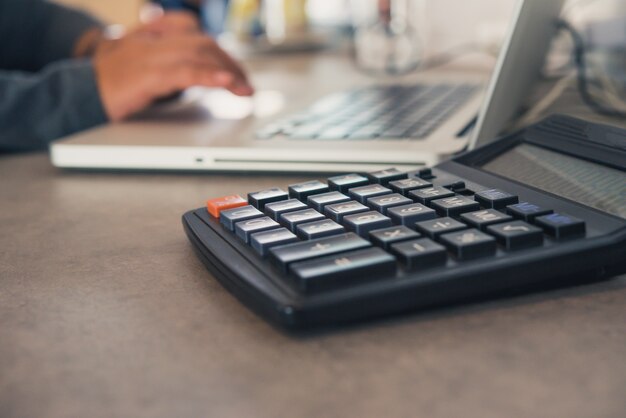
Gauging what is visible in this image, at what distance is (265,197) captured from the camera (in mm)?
414

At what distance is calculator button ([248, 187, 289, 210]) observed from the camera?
410mm

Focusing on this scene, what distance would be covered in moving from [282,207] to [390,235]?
0.25ft

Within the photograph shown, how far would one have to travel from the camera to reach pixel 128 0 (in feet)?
9.83

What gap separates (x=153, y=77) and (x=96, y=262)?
1.43ft

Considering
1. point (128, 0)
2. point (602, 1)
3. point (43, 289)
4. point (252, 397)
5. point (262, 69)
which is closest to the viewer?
point (252, 397)

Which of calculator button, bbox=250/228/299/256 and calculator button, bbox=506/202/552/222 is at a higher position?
calculator button, bbox=506/202/552/222

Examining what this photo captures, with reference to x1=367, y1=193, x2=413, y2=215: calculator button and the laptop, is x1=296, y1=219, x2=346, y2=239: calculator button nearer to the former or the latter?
x1=367, y1=193, x2=413, y2=215: calculator button

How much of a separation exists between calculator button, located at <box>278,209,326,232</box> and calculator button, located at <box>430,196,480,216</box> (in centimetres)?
6

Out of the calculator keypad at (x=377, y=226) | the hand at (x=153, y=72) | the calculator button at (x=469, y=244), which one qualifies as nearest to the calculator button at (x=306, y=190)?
the calculator keypad at (x=377, y=226)

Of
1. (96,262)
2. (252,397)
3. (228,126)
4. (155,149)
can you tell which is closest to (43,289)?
(96,262)

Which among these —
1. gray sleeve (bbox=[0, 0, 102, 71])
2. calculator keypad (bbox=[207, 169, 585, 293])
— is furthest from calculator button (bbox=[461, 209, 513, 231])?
gray sleeve (bbox=[0, 0, 102, 71])

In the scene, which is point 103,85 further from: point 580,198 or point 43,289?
point 580,198

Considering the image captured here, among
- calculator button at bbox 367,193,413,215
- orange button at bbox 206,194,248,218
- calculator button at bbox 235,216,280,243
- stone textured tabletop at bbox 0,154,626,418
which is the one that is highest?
calculator button at bbox 367,193,413,215

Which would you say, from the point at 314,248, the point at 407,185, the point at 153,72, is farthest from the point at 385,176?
the point at 153,72
